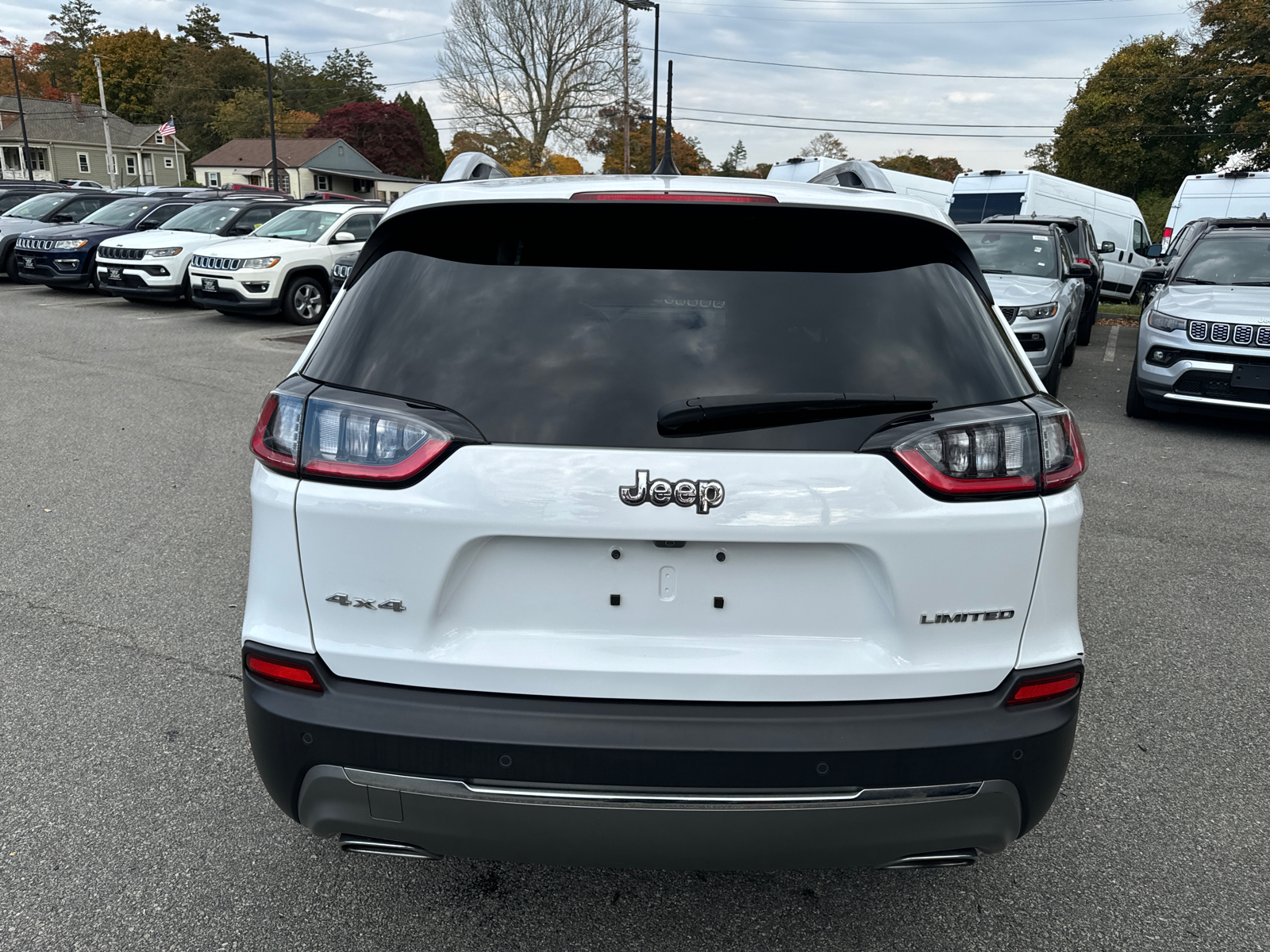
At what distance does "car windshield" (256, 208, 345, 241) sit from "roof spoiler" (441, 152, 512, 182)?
13.1 m

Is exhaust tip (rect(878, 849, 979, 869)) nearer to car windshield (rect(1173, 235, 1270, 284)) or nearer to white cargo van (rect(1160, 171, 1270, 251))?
car windshield (rect(1173, 235, 1270, 284))

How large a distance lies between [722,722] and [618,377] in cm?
73

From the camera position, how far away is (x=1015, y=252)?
1105 centimetres

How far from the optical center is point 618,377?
6.36 ft

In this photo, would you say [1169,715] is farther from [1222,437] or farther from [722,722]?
[1222,437]

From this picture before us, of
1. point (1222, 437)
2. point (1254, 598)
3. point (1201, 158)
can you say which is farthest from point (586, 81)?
point (1254, 598)

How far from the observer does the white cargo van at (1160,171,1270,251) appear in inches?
759

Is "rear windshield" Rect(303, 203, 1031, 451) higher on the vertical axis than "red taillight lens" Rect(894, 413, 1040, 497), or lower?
higher

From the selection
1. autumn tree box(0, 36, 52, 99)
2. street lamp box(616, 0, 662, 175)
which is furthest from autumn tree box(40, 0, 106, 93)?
street lamp box(616, 0, 662, 175)

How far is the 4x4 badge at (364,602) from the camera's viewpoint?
193 centimetres

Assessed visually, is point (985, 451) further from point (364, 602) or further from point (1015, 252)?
point (1015, 252)

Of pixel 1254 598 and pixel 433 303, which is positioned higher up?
pixel 433 303

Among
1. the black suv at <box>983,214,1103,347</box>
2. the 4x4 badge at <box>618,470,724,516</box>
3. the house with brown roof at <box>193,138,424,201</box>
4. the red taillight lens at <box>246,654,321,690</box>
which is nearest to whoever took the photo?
the 4x4 badge at <box>618,470,724,516</box>

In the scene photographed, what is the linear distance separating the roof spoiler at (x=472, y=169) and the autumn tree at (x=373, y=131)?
95.7 meters
